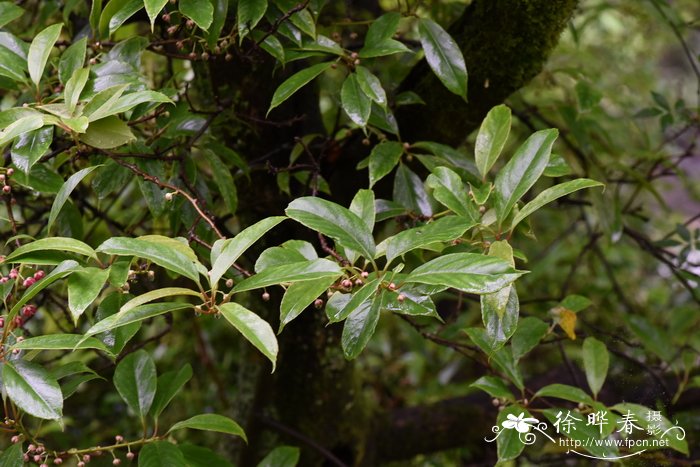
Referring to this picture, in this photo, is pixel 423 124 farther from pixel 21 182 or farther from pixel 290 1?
pixel 21 182

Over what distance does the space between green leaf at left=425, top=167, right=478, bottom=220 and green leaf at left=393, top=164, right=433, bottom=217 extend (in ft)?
0.52

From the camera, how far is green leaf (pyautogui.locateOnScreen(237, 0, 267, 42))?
0.77m

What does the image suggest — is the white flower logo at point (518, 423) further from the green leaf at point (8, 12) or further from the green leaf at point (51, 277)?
the green leaf at point (8, 12)

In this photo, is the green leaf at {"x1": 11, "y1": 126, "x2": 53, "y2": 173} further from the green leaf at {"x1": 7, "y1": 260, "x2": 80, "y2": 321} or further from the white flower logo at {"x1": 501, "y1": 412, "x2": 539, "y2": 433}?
the white flower logo at {"x1": 501, "y1": 412, "x2": 539, "y2": 433}

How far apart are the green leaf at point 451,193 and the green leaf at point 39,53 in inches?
16.5

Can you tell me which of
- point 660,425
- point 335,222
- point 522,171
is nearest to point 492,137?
point 522,171

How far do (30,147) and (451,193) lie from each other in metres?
0.42

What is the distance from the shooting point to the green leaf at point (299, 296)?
1.91ft

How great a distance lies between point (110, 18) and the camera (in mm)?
801

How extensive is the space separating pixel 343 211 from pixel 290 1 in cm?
33

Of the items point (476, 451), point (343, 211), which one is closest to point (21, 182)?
point (343, 211)

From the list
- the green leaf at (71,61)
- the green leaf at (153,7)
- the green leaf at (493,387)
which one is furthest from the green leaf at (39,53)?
the green leaf at (493,387)

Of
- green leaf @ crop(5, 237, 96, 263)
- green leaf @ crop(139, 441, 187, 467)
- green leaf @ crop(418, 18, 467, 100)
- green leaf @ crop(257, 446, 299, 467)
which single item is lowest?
green leaf @ crop(257, 446, 299, 467)

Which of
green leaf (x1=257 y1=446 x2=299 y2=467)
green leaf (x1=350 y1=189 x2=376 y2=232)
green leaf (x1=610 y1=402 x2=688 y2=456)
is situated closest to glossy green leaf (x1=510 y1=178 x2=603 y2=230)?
green leaf (x1=350 y1=189 x2=376 y2=232)
